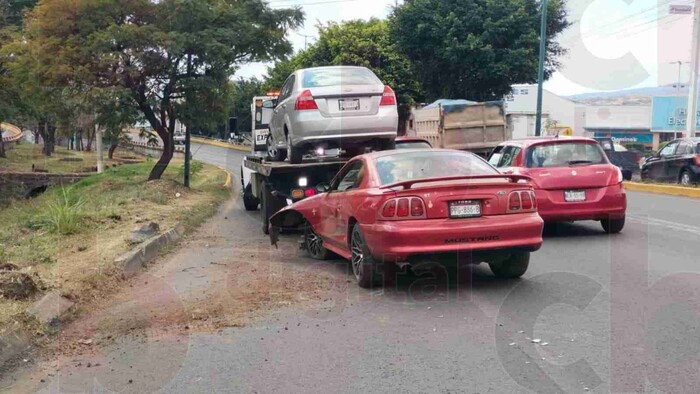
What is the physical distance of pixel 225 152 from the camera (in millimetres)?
56000

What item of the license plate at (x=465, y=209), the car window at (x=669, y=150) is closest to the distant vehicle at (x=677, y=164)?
the car window at (x=669, y=150)

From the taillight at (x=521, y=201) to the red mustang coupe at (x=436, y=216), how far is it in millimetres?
10

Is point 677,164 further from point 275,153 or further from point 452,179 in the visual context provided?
point 452,179

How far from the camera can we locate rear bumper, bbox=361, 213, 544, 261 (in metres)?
6.74

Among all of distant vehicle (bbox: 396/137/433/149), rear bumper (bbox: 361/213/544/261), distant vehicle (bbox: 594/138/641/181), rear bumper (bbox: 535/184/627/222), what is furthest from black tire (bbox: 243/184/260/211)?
distant vehicle (bbox: 594/138/641/181)

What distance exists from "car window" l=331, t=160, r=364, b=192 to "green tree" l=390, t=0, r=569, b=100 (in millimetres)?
A: 26402

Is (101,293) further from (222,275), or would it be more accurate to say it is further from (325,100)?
(325,100)

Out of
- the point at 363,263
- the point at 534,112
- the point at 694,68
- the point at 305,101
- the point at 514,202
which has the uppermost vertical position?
the point at 694,68

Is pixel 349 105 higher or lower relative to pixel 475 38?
lower

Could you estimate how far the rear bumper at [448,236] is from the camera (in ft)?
22.1

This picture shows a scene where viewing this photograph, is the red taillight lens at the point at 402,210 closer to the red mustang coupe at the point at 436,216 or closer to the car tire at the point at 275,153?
the red mustang coupe at the point at 436,216

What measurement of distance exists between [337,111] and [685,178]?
1430 cm

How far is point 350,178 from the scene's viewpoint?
8.29 meters

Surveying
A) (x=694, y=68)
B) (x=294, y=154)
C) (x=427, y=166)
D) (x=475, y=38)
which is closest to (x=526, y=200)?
(x=427, y=166)
